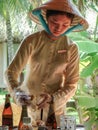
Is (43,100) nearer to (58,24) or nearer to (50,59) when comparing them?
(50,59)

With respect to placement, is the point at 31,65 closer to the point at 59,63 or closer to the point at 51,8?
the point at 59,63

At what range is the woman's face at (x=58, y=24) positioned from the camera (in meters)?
1.65

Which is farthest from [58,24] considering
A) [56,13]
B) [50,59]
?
[50,59]

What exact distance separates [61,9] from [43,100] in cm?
46

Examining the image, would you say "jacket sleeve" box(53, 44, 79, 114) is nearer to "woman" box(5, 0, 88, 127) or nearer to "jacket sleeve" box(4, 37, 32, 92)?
"woman" box(5, 0, 88, 127)

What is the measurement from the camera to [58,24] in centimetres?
165

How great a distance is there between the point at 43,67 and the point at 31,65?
0.20 feet

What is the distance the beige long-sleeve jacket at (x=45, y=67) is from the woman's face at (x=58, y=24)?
0.26 feet

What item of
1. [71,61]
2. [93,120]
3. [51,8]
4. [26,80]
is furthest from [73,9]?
[93,120]

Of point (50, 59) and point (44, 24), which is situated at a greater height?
point (44, 24)

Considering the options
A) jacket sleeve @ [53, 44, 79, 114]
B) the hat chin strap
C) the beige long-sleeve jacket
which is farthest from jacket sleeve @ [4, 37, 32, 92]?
jacket sleeve @ [53, 44, 79, 114]

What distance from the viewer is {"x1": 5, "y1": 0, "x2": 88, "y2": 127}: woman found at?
166 centimetres

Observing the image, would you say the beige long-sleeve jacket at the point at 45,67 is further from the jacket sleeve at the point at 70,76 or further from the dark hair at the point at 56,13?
the dark hair at the point at 56,13

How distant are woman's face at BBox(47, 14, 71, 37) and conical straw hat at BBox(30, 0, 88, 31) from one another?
40 mm
